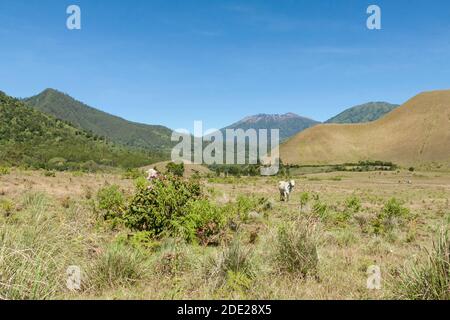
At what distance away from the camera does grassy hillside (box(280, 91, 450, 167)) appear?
501 ft

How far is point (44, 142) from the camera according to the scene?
118250 mm

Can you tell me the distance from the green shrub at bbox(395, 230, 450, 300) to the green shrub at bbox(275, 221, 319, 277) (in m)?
1.49

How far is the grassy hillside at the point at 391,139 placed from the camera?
153 metres

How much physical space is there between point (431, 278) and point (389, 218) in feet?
40.3

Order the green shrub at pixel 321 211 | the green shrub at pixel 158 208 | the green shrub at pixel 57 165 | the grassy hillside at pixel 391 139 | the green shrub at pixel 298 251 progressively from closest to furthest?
the green shrub at pixel 298 251
the green shrub at pixel 158 208
the green shrub at pixel 321 211
the green shrub at pixel 57 165
the grassy hillside at pixel 391 139

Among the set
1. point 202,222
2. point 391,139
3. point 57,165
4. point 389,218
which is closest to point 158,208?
point 202,222

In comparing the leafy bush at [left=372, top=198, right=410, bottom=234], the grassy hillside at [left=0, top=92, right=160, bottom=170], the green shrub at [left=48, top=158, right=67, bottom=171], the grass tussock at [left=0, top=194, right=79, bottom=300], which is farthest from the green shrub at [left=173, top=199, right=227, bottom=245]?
the grassy hillside at [left=0, top=92, right=160, bottom=170]

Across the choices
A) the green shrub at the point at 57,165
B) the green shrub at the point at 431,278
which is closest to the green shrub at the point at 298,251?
the green shrub at the point at 431,278

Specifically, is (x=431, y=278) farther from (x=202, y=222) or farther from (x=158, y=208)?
(x=158, y=208)

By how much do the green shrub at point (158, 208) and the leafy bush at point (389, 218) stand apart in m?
7.53

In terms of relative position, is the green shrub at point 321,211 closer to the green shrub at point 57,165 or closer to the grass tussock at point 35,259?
the grass tussock at point 35,259
